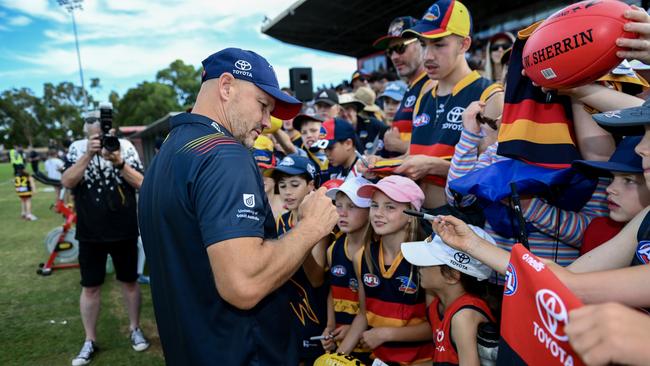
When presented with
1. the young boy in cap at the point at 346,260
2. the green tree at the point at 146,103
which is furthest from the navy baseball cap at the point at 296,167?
the green tree at the point at 146,103

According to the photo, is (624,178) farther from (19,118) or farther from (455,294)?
(19,118)

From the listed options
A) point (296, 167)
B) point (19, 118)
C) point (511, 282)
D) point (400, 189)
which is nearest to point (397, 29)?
point (296, 167)

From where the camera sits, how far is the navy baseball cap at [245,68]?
6.24ft

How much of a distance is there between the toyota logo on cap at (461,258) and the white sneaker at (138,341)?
3.69 metres

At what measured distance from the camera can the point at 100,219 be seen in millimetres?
4266

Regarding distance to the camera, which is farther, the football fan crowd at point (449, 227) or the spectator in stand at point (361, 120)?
the spectator in stand at point (361, 120)

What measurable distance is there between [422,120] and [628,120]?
5.52ft

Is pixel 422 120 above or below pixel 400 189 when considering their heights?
above

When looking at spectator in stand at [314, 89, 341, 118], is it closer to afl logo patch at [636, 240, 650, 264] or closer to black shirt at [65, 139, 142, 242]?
black shirt at [65, 139, 142, 242]

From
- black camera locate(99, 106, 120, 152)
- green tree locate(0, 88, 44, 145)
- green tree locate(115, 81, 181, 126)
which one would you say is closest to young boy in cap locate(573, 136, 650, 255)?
black camera locate(99, 106, 120, 152)

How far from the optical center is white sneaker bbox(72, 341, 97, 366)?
4.19m

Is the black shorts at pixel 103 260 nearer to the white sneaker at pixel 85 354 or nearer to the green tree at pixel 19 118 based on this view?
the white sneaker at pixel 85 354

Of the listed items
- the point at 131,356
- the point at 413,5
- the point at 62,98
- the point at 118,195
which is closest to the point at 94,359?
the point at 131,356

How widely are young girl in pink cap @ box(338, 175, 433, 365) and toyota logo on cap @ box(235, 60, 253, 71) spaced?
4.19 ft
